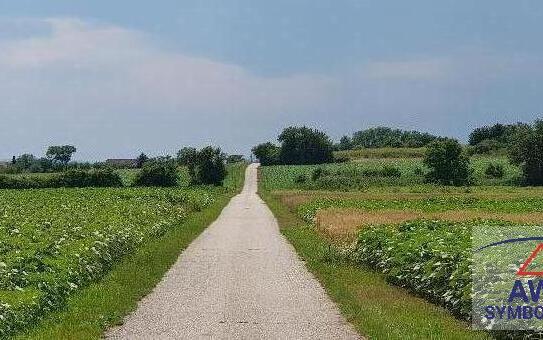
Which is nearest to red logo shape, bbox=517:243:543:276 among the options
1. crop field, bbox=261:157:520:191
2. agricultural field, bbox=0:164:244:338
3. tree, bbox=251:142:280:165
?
agricultural field, bbox=0:164:244:338

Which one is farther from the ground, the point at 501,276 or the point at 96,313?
the point at 501,276

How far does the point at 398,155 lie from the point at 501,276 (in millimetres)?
134050

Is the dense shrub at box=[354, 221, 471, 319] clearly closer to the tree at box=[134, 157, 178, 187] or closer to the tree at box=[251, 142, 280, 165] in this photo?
the tree at box=[134, 157, 178, 187]

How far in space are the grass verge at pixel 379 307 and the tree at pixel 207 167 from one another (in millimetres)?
75673

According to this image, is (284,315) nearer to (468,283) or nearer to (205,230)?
(468,283)

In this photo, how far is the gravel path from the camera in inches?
443

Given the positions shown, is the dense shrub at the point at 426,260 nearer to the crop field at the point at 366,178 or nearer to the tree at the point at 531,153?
the crop field at the point at 366,178

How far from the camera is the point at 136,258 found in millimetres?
20344

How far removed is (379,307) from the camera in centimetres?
1316

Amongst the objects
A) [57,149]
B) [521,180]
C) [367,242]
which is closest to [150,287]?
[367,242]

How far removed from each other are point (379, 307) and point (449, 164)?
278ft

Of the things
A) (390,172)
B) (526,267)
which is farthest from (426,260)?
(390,172)

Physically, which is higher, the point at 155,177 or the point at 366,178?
the point at 155,177

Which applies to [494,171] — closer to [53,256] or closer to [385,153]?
[385,153]
